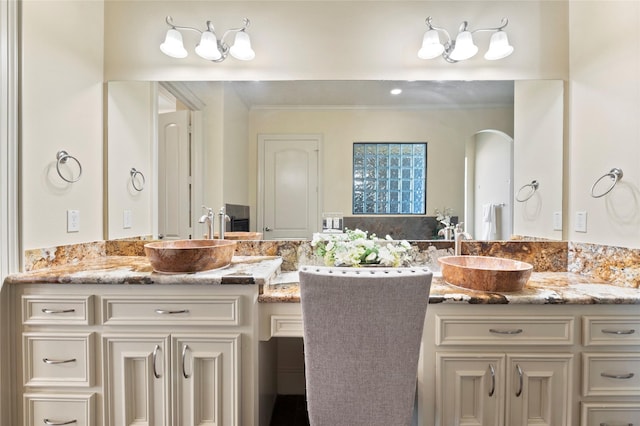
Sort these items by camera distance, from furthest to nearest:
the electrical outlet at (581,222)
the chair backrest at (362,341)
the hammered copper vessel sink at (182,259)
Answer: the electrical outlet at (581,222) → the hammered copper vessel sink at (182,259) → the chair backrest at (362,341)

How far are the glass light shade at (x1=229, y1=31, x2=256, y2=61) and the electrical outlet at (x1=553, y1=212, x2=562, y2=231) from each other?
2025 mm

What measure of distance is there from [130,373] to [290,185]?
1.24 meters

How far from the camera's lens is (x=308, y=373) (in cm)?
115

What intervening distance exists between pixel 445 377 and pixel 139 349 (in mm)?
1349

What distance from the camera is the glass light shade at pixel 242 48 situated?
5.89 feet

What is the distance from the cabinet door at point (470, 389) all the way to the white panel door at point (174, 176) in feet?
5.31

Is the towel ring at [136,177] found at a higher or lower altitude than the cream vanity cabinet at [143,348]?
higher

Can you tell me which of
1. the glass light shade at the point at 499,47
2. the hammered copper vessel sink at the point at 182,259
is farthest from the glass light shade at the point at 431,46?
the hammered copper vessel sink at the point at 182,259

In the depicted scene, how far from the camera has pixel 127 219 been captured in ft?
6.56

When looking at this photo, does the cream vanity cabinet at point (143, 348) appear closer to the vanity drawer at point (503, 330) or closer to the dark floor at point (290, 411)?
the dark floor at point (290, 411)

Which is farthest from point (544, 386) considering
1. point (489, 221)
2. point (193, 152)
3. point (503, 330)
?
point (193, 152)

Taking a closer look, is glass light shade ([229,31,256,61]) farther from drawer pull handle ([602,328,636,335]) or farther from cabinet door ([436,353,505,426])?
drawer pull handle ([602,328,636,335])

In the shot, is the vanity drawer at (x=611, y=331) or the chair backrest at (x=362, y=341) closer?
the chair backrest at (x=362, y=341)

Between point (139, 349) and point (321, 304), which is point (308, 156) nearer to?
point (321, 304)
